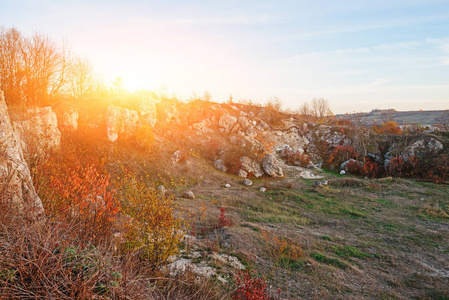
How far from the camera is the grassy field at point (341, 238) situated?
7529 mm

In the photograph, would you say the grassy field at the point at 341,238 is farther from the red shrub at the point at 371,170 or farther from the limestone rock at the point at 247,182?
the red shrub at the point at 371,170

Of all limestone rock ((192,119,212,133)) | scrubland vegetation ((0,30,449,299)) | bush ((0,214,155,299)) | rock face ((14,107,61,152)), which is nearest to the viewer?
bush ((0,214,155,299))

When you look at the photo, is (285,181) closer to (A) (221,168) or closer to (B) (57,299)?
(A) (221,168)

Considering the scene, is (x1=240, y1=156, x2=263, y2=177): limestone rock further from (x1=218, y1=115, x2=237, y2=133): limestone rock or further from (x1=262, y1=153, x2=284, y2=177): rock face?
(x1=218, y1=115, x2=237, y2=133): limestone rock

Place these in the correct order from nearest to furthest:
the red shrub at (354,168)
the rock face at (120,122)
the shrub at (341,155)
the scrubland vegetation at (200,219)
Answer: the scrubland vegetation at (200,219), the rock face at (120,122), the red shrub at (354,168), the shrub at (341,155)

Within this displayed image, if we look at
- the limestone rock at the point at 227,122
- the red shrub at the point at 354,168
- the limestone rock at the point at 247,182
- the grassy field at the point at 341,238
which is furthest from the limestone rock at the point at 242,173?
the red shrub at the point at 354,168

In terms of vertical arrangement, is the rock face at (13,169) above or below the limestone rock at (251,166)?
above

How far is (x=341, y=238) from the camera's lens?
37.4 ft

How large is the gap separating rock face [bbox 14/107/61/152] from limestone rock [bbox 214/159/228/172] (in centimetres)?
1527

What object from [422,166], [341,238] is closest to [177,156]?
[341,238]

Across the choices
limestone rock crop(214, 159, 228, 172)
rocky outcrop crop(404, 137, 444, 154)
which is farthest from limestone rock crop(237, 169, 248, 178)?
rocky outcrop crop(404, 137, 444, 154)

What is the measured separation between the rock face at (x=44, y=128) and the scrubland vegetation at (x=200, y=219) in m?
0.81

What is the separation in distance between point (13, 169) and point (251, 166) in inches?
884

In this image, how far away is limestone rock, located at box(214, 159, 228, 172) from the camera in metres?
25.7
